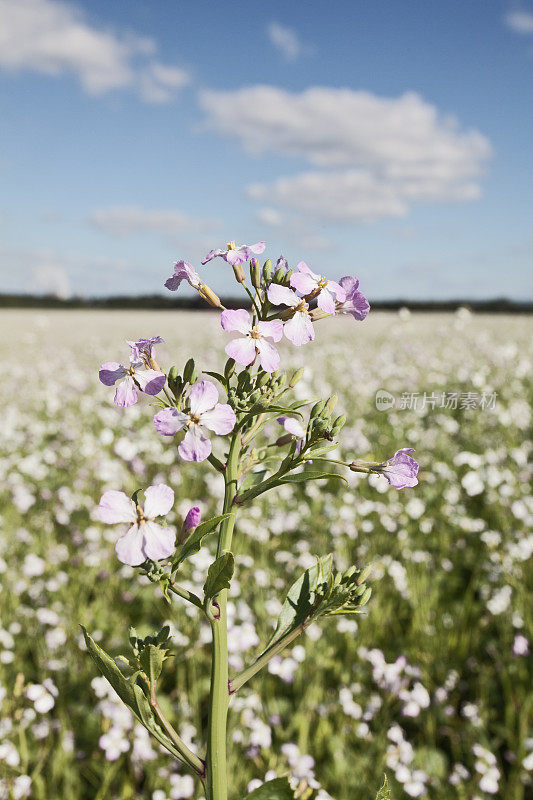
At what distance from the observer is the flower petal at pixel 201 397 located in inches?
38.3

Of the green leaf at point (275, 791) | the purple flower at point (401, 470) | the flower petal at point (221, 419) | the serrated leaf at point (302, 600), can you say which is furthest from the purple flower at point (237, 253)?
the green leaf at point (275, 791)

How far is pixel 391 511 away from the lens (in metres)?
4.26

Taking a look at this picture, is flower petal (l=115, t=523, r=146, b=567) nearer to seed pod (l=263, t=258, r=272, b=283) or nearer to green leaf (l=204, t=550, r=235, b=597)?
green leaf (l=204, t=550, r=235, b=597)

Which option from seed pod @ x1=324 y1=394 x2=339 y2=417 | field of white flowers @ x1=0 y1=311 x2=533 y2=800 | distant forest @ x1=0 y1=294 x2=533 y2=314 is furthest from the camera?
distant forest @ x1=0 y1=294 x2=533 y2=314

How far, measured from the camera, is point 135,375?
1.00 meters

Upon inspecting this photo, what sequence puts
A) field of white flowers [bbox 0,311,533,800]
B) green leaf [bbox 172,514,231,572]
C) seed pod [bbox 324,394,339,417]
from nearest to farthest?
green leaf [bbox 172,514,231,572] < seed pod [bbox 324,394,339,417] < field of white flowers [bbox 0,311,533,800]

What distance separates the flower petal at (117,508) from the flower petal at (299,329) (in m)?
0.38

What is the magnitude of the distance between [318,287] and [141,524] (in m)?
0.51

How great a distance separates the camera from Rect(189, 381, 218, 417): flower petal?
973 mm

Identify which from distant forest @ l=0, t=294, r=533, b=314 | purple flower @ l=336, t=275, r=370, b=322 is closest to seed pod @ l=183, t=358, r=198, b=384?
purple flower @ l=336, t=275, r=370, b=322

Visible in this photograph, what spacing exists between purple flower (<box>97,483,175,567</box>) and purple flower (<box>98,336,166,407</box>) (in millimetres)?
164

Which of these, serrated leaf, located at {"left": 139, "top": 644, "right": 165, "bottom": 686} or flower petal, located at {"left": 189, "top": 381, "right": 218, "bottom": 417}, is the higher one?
flower petal, located at {"left": 189, "top": 381, "right": 218, "bottom": 417}

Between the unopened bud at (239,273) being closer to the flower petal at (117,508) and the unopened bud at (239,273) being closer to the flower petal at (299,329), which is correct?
the flower petal at (299,329)

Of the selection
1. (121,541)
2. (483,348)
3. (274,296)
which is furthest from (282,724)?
(483,348)
